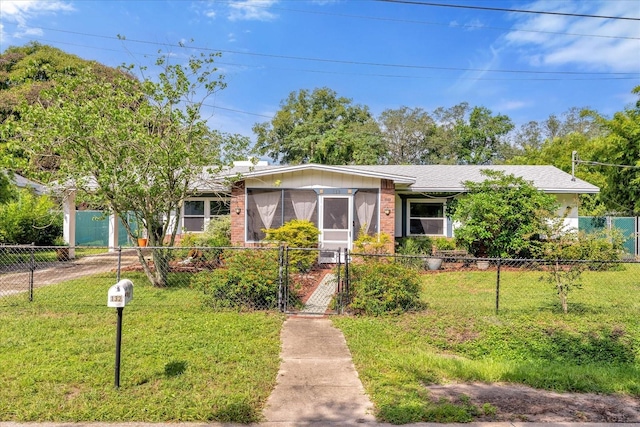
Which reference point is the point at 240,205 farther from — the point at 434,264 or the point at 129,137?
the point at 434,264

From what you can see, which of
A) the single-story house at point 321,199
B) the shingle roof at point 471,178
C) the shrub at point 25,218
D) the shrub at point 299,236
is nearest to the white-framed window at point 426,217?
the shingle roof at point 471,178

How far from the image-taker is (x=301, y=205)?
43.6 ft

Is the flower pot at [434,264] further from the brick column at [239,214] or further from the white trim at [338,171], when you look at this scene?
the brick column at [239,214]

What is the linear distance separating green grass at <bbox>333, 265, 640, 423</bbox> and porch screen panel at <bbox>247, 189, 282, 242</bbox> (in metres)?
6.30

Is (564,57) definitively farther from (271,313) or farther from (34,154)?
(34,154)

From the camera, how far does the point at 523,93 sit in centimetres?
2358

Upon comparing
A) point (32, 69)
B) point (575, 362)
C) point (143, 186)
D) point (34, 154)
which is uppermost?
point (32, 69)

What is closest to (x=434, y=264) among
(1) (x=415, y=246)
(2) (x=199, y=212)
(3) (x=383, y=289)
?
(1) (x=415, y=246)

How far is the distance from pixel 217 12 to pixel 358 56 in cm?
803

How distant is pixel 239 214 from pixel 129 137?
17.7 ft

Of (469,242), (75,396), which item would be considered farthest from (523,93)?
(75,396)

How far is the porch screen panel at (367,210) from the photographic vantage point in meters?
13.0

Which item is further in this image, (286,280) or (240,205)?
(240,205)

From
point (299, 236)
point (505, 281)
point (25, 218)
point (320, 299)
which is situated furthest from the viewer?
point (25, 218)
